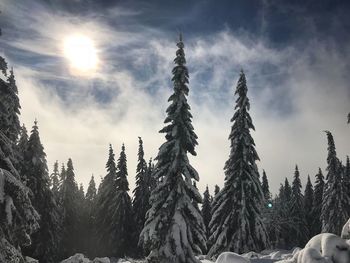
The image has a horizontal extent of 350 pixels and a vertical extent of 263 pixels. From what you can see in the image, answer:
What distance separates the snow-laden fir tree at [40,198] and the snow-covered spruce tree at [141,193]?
16.6 metres

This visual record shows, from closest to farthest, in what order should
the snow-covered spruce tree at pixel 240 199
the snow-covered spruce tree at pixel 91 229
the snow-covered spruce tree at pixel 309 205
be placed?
1. the snow-covered spruce tree at pixel 240 199
2. the snow-covered spruce tree at pixel 91 229
3. the snow-covered spruce tree at pixel 309 205

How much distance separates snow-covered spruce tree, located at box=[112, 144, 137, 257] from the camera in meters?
54.6

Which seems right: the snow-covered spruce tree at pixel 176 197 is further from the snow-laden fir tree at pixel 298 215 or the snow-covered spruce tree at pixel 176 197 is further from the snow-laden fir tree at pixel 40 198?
the snow-laden fir tree at pixel 298 215

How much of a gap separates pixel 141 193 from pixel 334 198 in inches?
1073

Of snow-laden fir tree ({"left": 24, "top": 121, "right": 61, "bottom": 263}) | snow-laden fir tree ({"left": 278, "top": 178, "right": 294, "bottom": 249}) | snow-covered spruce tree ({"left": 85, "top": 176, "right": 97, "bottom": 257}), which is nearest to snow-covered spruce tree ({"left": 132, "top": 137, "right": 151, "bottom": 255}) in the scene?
snow-covered spruce tree ({"left": 85, "top": 176, "right": 97, "bottom": 257})

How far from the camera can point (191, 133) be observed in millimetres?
27016

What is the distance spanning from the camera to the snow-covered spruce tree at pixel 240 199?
32.8m

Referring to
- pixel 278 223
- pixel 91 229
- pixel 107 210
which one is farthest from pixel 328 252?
pixel 91 229

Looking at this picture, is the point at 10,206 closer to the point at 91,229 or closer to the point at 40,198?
the point at 40,198

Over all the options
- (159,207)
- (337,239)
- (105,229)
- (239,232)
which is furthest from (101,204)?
(337,239)

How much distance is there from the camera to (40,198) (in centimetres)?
4288

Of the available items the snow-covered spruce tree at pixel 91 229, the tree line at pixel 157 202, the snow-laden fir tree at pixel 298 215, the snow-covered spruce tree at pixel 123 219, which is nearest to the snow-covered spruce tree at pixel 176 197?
the tree line at pixel 157 202

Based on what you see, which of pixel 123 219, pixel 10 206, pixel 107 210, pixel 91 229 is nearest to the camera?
pixel 10 206

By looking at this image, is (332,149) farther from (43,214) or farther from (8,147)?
(8,147)
